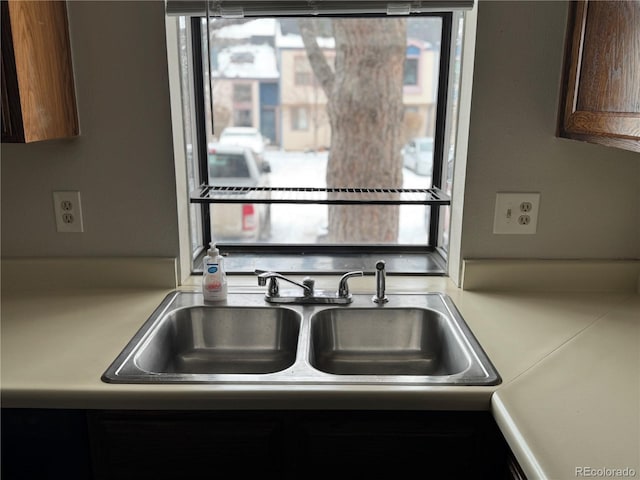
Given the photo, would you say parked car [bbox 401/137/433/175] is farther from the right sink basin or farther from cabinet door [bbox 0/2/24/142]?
Answer: cabinet door [bbox 0/2/24/142]

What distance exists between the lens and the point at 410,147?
1879 mm

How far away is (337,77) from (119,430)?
1.39 meters

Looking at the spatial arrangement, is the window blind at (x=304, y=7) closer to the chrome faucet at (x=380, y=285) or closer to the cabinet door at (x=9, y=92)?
the cabinet door at (x=9, y=92)

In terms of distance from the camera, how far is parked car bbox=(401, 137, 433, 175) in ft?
5.90

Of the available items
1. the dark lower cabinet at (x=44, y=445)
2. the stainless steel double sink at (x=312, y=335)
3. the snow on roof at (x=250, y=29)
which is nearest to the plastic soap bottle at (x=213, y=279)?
the stainless steel double sink at (x=312, y=335)

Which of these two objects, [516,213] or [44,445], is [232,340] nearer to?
[44,445]

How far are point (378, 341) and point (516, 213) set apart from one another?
535 mm

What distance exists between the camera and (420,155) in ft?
5.98

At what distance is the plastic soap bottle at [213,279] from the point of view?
1449 millimetres

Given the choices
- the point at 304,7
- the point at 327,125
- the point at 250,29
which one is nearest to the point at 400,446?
the point at 304,7

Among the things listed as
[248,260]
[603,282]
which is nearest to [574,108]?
[603,282]

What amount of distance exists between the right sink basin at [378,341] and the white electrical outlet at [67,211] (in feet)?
2.43

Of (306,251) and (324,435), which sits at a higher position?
(306,251)

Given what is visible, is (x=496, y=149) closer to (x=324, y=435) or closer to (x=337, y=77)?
(x=337, y=77)
